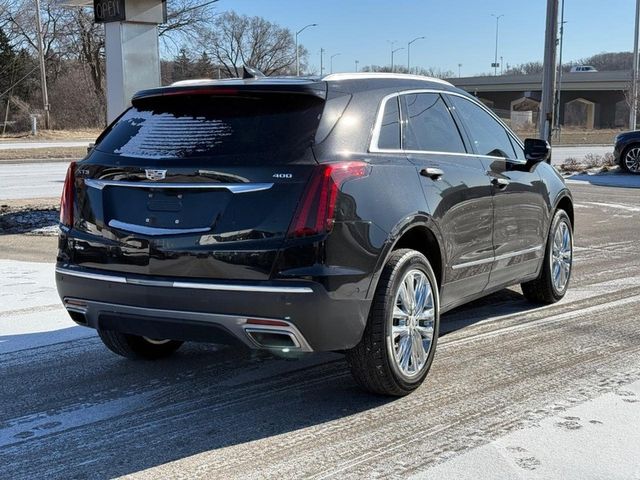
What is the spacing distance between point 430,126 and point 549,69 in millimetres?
12848

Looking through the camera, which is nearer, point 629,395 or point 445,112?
point 629,395

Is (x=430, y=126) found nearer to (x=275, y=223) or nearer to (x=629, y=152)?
(x=275, y=223)

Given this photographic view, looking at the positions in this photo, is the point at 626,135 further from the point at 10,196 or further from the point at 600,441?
the point at 600,441

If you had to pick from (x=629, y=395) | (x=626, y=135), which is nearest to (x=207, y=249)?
(x=629, y=395)

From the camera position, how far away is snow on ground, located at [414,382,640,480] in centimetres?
343

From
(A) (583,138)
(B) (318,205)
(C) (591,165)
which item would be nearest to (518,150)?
(B) (318,205)

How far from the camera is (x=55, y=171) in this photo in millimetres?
22547

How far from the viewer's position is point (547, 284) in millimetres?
6516

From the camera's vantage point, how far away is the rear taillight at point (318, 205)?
12.3ft

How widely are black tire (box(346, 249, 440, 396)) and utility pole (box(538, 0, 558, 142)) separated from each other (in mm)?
13166

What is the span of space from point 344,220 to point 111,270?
51.8 inches

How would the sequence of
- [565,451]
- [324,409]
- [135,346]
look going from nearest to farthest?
1. [565,451]
2. [324,409]
3. [135,346]

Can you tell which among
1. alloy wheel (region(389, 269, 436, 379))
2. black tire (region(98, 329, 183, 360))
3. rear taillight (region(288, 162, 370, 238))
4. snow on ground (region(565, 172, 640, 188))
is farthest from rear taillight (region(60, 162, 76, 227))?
snow on ground (region(565, 172, 640, 188))

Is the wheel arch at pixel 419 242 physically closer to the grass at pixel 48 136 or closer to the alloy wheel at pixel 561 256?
the alloy wheel at pixel 561 256
